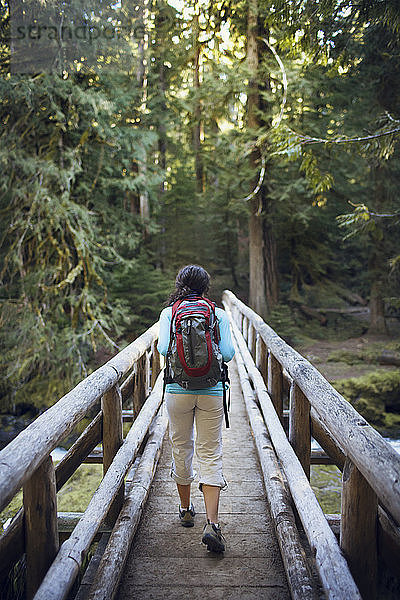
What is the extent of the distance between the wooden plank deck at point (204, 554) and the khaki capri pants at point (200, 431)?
0.42m

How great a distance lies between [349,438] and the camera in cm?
199

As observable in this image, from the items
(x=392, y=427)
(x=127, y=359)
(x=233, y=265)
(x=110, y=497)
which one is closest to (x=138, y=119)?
(x=233, y=265)

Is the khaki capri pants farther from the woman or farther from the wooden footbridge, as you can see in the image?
the wooden footbridge

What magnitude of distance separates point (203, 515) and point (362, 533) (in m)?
1.70

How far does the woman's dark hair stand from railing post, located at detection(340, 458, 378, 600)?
148cm

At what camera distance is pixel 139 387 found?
4.75 metres

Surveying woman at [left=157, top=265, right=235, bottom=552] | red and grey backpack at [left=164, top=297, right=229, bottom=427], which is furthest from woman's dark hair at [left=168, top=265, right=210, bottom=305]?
red and grey backpack at [left=164, top=297, right=229, bottom=427]

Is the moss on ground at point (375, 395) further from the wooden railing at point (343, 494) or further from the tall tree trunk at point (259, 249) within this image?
the wooden railing at point (343, 494)

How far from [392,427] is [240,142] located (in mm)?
8348

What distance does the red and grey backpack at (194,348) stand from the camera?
282 centimetres

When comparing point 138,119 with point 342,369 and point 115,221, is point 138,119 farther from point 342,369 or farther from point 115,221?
point 342,369

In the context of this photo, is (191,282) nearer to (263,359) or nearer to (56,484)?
(56,484)

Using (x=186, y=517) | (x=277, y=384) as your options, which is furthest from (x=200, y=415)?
(x=277, y=384)

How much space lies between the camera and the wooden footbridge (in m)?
1.95
